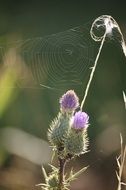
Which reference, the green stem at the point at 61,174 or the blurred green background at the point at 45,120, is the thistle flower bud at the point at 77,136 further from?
the blurred green background at the point at 45,120

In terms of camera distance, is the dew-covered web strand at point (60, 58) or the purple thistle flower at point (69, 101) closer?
the purple thistle flower at point (69, 101)

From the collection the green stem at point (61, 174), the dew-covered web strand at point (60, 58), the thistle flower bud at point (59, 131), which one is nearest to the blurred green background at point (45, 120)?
the dew-covered web strand at point (60, 58)

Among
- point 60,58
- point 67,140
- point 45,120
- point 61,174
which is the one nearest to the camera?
point 61,174

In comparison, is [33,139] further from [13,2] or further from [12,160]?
[13,2]

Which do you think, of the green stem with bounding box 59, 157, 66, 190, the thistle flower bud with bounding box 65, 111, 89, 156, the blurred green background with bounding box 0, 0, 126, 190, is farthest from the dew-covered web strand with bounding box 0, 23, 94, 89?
the green stem with bounding box 59, 157, 66, 190

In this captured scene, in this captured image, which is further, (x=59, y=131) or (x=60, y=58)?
(x=60, y=58)

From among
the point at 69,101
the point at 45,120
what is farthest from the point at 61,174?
the point at 45,120

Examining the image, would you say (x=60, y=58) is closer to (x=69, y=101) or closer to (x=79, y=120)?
(x=69, y=101)
